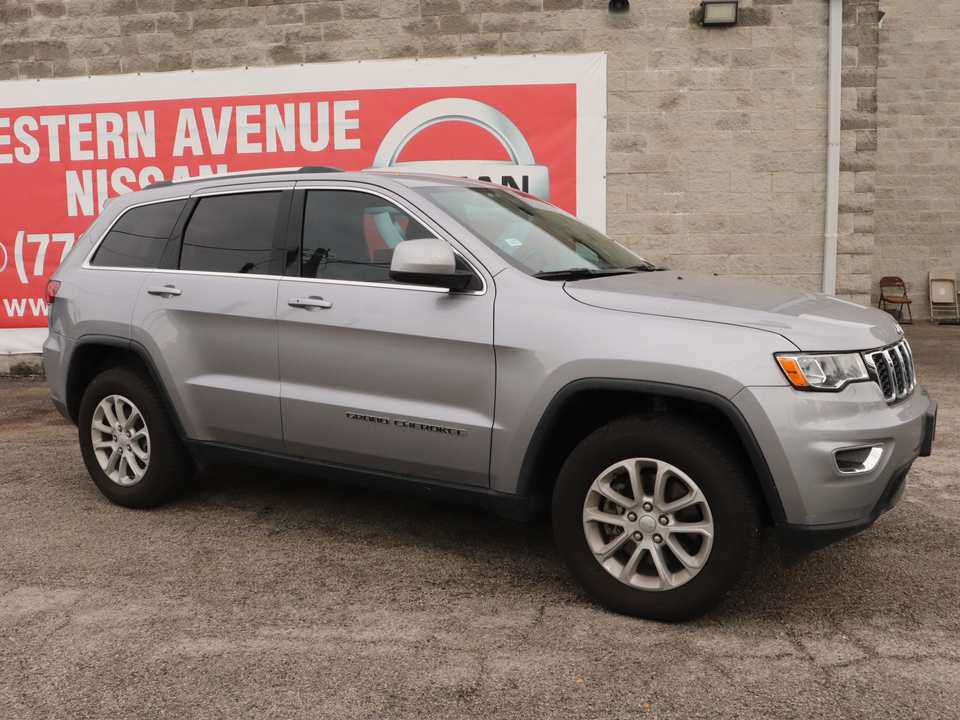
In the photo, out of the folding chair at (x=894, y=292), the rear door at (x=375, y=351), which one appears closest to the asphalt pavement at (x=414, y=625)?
the rear door at (x=375, y=351)

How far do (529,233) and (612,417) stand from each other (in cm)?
98

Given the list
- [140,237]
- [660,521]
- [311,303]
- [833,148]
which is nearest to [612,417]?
[660,521]

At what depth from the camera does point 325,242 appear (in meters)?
4.15

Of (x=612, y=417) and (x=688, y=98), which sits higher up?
(x=688, y=98)

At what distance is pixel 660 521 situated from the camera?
3.28m

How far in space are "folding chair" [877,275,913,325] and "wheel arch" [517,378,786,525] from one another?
13.7m

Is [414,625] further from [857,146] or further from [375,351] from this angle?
[857,146]

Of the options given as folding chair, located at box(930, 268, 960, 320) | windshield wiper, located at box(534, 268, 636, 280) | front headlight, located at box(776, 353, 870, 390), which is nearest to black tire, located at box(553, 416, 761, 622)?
front headlight, located at box(776, 353, 870, 390)

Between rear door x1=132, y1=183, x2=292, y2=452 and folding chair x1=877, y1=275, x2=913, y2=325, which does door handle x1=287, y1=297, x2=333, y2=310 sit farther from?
folding chair x1=877, y1=275, x2=913, y2=325

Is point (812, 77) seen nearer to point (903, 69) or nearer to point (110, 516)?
point (110, 516)

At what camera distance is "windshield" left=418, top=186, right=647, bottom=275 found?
3838 mm

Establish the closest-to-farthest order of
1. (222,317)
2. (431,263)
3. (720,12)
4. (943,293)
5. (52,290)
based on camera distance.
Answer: (431,263) → (222,317) → (52,290) → (720,12) → (943,293)

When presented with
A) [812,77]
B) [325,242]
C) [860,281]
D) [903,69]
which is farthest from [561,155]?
[903,69]

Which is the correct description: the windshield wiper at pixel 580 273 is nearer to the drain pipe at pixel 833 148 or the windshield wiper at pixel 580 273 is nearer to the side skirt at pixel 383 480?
the side skirt at pixel 383 480
